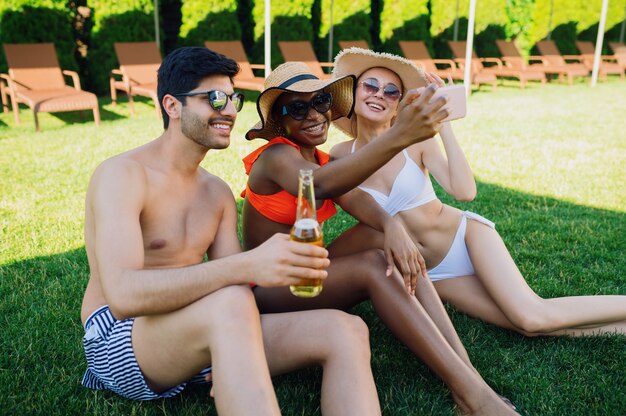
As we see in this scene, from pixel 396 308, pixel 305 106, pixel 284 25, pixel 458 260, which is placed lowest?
pixel 458 260

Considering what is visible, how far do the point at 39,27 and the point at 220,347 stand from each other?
1160 cm

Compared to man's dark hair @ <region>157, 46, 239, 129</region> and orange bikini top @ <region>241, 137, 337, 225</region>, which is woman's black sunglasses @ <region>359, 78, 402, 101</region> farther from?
man's dark hair @ <region>157, 46, 239, 129</region>

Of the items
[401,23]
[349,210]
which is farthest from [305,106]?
[401,23]

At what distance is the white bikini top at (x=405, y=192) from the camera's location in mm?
3295

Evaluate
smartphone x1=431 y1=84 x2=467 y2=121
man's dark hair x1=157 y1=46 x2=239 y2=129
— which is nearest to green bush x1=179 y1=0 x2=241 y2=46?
man's dark hair x1=157 y1=46 x2=239 y2=129

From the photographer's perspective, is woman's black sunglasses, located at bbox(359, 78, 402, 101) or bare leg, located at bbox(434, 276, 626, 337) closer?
bare leg, located at bbox(434, 276, 626, 337)

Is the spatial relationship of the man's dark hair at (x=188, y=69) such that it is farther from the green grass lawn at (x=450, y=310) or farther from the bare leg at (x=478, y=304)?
the bare leg at (x=478, y=304)

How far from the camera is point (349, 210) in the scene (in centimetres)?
306

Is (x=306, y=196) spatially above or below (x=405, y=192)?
above

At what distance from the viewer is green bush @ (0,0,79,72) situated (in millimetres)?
10945

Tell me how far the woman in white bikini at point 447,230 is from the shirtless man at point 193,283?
3.13 ft

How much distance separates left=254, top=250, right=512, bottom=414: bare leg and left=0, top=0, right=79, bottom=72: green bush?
10.7 m

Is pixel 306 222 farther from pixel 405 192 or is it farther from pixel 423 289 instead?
pixel 405 192

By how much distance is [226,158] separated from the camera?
7.36 m
